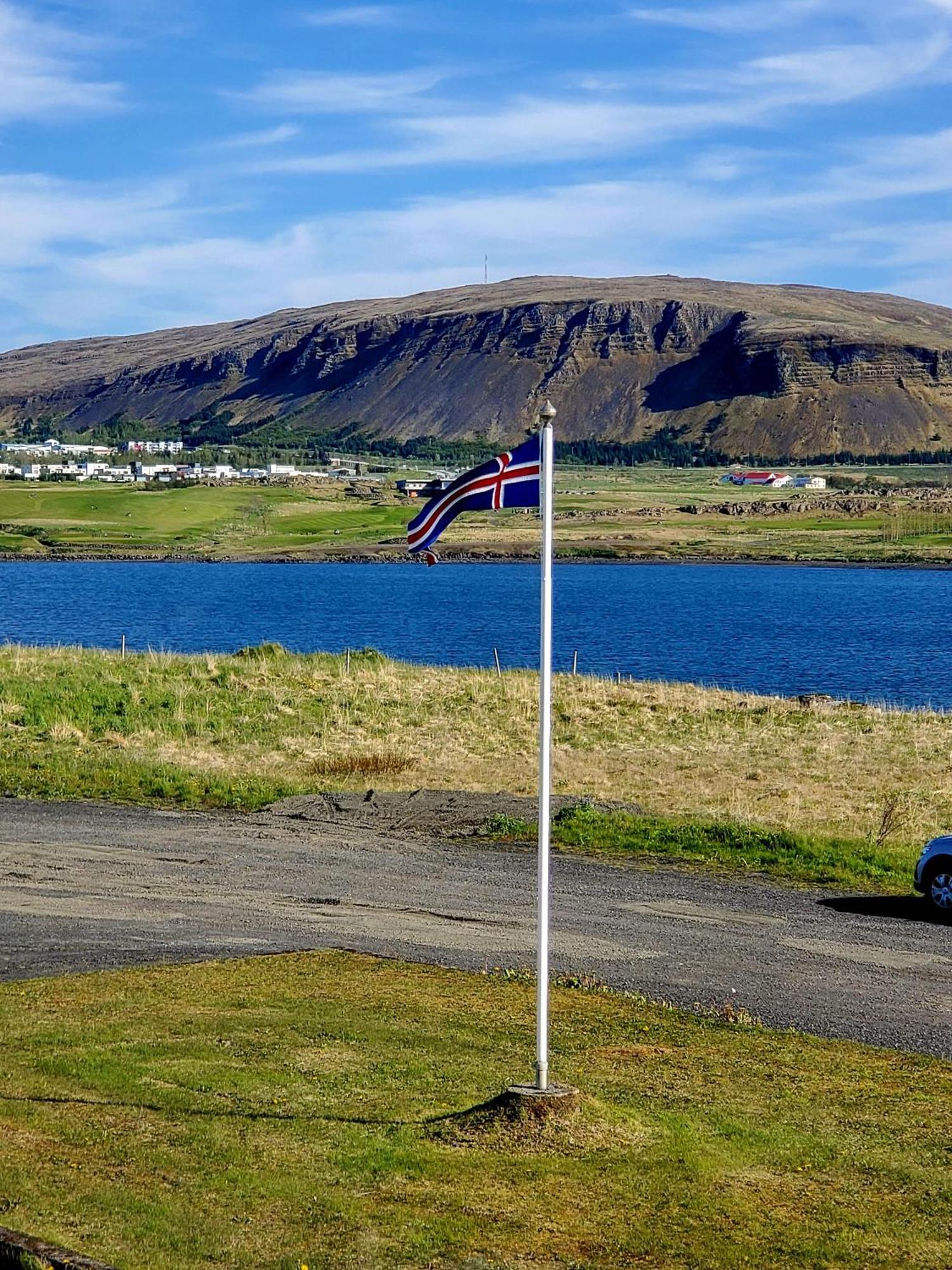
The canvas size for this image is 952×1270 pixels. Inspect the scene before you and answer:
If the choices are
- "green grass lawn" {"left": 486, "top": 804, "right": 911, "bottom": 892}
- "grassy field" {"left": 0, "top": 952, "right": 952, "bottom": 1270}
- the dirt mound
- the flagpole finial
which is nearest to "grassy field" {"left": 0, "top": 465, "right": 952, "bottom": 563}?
the dirt mound

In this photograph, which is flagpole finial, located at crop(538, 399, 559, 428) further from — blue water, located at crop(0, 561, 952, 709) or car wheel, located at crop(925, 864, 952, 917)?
blue water, located at crop(0, 561, 952, 709)

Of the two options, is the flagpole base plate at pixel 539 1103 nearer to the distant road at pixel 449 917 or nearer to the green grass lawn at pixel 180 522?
the distant road at pixel 449 917

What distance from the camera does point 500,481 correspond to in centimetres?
1144

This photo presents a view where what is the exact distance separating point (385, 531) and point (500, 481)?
161754 millimetres

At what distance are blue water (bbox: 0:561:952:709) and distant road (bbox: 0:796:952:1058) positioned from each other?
37.5 meters

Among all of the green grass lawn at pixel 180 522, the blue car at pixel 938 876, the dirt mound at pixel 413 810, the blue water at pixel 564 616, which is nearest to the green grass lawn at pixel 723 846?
the dirt mound at pixel 413 810

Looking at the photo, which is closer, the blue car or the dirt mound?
the blue car

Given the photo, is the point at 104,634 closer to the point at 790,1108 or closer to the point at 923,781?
the point at 923,781

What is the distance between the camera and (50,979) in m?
15.9

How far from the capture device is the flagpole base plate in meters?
10.6

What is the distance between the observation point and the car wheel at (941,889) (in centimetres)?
1997

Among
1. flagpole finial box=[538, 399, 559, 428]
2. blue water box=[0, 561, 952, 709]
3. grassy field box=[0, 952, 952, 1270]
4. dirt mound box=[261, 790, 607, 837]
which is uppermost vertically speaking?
flagpole finial box=[538, 399, 559, 428]

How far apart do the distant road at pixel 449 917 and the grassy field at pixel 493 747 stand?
2.42 metres

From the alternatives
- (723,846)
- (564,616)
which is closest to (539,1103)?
(723,846)
